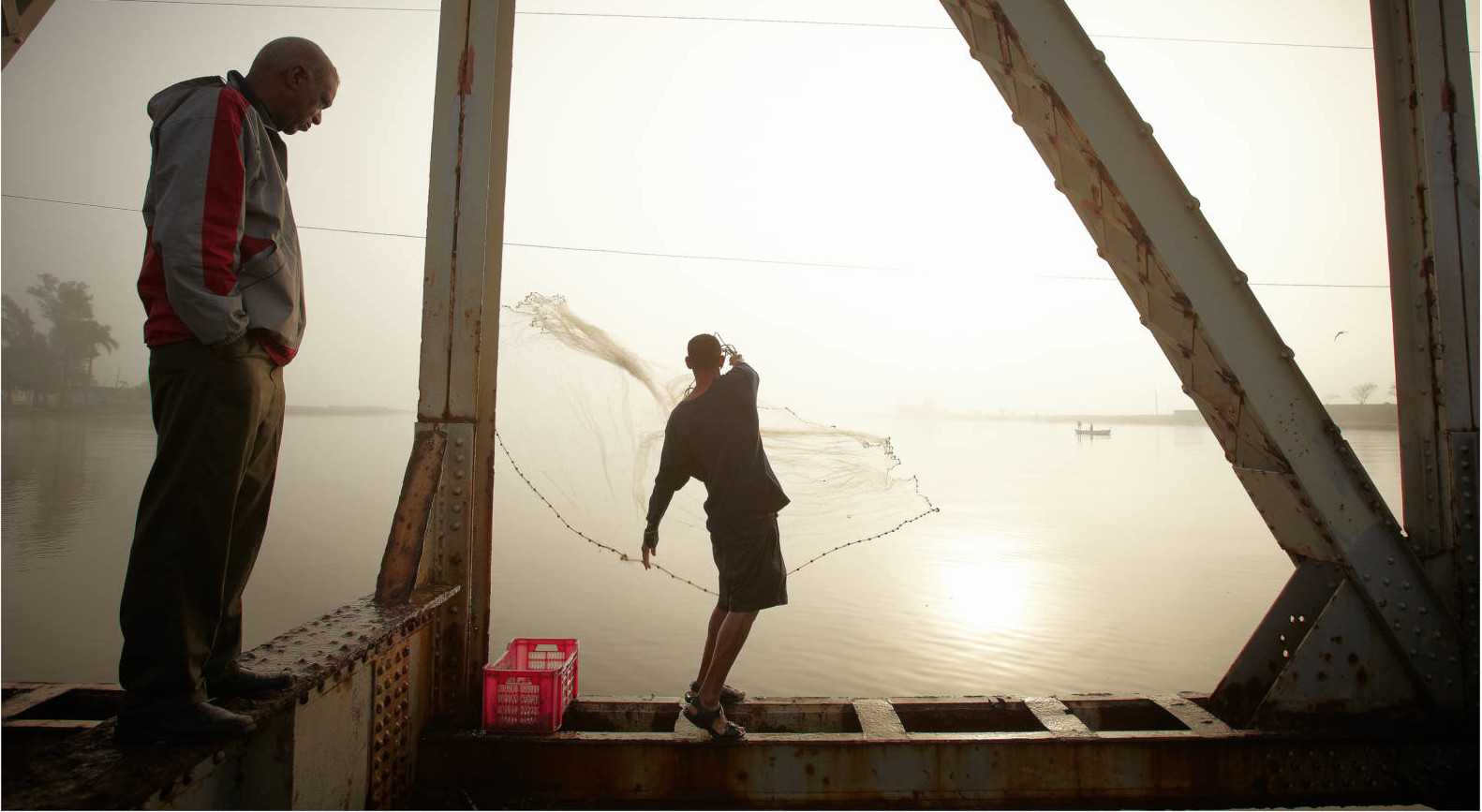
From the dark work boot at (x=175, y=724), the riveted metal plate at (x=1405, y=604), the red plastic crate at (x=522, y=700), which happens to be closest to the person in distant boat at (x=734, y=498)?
the red plastic crate at (x=522, y=700)

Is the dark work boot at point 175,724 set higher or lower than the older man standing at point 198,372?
lower

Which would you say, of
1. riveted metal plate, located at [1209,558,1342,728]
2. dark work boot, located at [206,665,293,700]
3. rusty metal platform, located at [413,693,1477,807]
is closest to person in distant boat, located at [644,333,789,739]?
rusty metal platform, located at [413,693,1477,807]

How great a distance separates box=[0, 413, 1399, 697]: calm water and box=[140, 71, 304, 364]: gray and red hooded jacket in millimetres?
4481

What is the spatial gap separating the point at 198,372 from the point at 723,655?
7.83ft

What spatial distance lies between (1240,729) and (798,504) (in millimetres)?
3455

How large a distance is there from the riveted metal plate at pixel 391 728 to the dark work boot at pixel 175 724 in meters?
0.89

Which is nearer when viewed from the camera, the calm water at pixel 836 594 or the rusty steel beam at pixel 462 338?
the rusty steel beam at pixel 462 338

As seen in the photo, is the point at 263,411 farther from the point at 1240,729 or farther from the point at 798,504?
the point at 798,504

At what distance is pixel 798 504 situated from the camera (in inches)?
245

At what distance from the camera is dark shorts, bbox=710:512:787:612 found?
355cm

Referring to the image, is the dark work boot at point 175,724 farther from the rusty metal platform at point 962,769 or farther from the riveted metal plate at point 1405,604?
the riveted metal plate at point 1405,604

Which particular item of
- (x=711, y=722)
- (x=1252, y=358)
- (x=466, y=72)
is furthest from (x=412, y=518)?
(x=1252, y=358)

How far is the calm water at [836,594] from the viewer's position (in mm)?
7176

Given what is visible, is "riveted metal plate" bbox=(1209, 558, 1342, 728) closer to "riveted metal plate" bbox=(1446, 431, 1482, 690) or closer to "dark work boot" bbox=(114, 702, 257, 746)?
"riveted metal plate" bbox=(1446, 431, 1482, 690)
